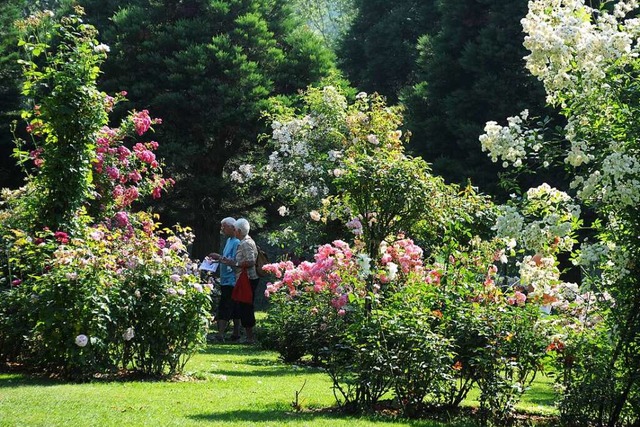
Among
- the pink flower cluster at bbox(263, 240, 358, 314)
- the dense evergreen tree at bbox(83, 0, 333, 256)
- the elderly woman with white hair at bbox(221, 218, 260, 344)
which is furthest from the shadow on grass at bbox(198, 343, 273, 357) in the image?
the dense evergreen tree at bbox(83, 0, 333, 256)

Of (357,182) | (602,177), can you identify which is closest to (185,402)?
(357,182)

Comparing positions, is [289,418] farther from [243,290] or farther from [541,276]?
[243,290]

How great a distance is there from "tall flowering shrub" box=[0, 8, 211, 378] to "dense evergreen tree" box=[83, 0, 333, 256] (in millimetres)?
10631

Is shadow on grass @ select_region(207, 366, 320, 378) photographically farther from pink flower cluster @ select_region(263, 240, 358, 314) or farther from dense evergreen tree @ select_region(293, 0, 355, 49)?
dense evergreen tree @ select_region(293, 0, 355, 49)

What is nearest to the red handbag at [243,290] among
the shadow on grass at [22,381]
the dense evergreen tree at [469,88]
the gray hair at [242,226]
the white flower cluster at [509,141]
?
the gray hair at [242,226]

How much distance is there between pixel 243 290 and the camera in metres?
13.1

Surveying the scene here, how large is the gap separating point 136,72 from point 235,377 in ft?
46.1

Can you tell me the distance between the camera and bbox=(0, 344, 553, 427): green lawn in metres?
6.32

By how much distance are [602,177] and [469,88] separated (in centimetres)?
1715

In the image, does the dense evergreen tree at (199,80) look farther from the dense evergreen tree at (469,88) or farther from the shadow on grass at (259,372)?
the shadow on grass at (259,372)

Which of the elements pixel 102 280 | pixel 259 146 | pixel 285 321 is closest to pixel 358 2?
pixel 259 146

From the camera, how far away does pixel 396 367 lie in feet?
22.4

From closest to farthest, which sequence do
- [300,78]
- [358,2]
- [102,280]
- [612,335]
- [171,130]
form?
[612,335] → [102,280] → [171,130] → [300,78] → [358,2]

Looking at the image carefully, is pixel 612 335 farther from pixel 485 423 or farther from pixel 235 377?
pixel 235 377
